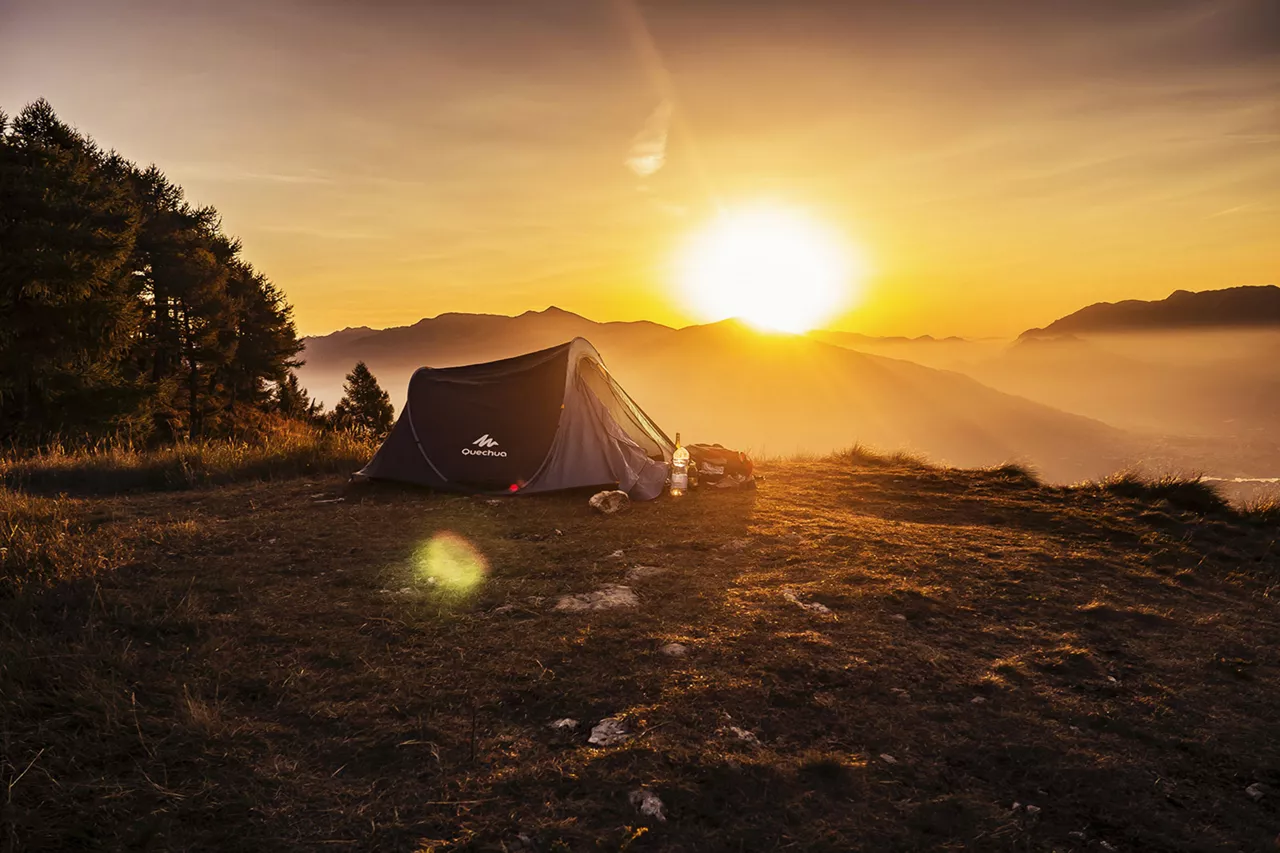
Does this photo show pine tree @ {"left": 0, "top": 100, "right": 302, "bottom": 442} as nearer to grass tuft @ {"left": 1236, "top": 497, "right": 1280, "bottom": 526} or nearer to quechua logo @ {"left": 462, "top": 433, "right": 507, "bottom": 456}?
quechua logo @ {"left": 462, "top": 433, "right": 507, "bottom": 456}

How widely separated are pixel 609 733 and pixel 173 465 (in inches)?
406

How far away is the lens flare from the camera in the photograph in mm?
5574

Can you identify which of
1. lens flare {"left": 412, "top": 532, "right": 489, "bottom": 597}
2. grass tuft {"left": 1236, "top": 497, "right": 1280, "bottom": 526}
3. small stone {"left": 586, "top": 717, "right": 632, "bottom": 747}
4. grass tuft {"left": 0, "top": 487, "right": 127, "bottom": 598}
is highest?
grass tuft {"left": 0, "top": 487, "right": 127, "bottom": 598}

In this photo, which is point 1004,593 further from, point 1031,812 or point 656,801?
point 656,801

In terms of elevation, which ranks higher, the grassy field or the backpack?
the backpack

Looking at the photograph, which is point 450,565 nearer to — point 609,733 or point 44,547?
point 609,733

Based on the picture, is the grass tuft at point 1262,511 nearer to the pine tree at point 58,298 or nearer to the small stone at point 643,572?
the small stone at point 643,572

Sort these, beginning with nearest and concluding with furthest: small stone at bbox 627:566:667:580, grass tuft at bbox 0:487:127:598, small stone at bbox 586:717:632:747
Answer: small stone at bbox 586:717:632:747, grass tuft at bbox 0:487:127:598, small stone at bbox 627:566:667:580

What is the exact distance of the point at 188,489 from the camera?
9.58 metres

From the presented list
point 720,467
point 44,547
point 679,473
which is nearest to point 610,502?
point 679,473

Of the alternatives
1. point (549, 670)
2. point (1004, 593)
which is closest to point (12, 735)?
point (549, 670)

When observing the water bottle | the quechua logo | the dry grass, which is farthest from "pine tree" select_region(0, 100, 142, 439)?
the water bottle

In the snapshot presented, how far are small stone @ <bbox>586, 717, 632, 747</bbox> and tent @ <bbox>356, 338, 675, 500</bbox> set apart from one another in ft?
19.0

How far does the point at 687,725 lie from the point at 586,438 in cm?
657
